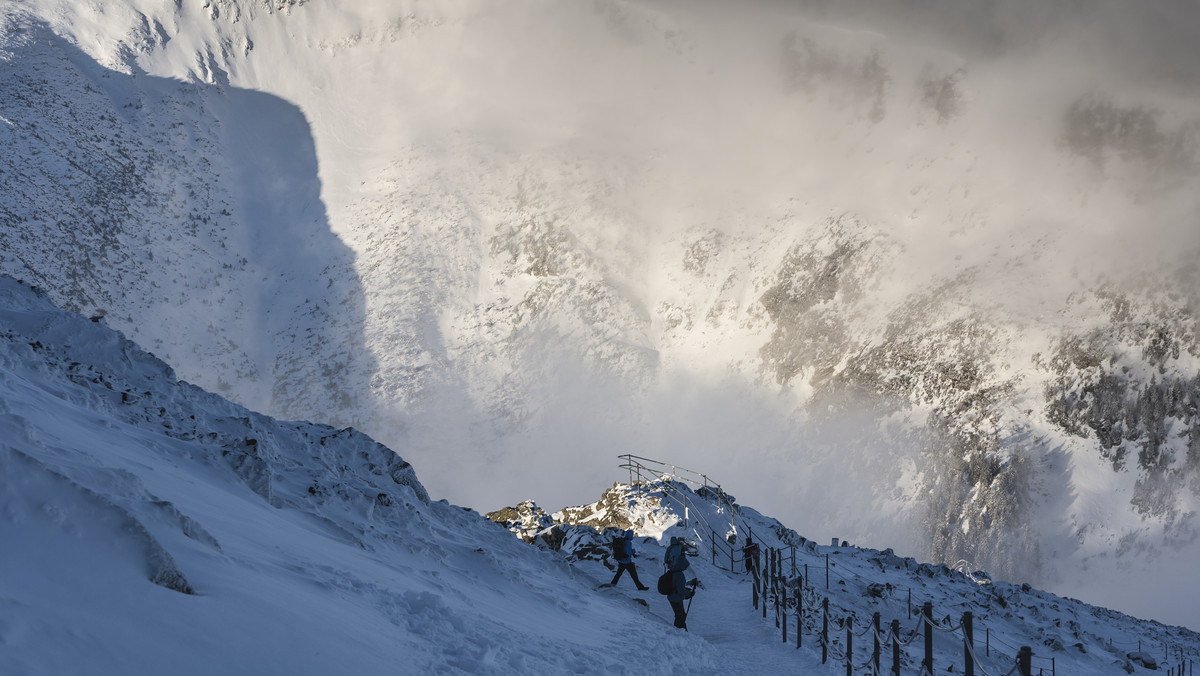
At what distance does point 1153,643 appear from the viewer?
2625 centimetres

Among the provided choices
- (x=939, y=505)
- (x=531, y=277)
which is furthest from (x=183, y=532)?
(x=531, y=277)

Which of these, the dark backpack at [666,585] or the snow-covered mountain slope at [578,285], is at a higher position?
the snow-covered mountain slope at [578,285]

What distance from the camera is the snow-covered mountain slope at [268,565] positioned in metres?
3.73

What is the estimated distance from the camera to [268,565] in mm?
5801

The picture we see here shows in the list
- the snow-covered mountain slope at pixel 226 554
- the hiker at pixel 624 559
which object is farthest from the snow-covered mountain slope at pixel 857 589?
the snow-covered mountain slope at pixel 226 554

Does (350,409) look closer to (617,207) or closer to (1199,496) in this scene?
(617,207)

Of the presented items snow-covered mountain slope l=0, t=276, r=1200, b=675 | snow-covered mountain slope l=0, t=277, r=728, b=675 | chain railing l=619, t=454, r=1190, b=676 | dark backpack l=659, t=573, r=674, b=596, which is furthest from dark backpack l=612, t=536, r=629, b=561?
dark backpack l=659, t=573, r=674, b=596

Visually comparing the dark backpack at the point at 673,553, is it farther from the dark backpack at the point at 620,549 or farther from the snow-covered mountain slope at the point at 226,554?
the dark backpack at the point at 620,549

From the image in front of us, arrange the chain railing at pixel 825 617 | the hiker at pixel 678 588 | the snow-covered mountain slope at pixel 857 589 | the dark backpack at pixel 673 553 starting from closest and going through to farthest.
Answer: the chain railing at pixel 825 617 → the hiker at pixel 678 588 → the dark backpack at pixel 673 553 → the snow-covered mountain slope at pixel 857 589

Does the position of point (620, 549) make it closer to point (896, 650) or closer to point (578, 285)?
point (896, 650)

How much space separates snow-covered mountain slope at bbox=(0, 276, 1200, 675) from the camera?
12.2 ft

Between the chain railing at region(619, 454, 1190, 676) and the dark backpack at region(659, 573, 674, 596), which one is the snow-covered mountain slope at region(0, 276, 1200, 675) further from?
the dark backpack at region(659, 573, 674, 596)

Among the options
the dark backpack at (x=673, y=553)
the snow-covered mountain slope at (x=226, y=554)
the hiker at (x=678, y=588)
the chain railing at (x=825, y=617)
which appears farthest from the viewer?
the dark backpack at (x=673, y=553)

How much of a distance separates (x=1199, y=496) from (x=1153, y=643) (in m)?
27.5
